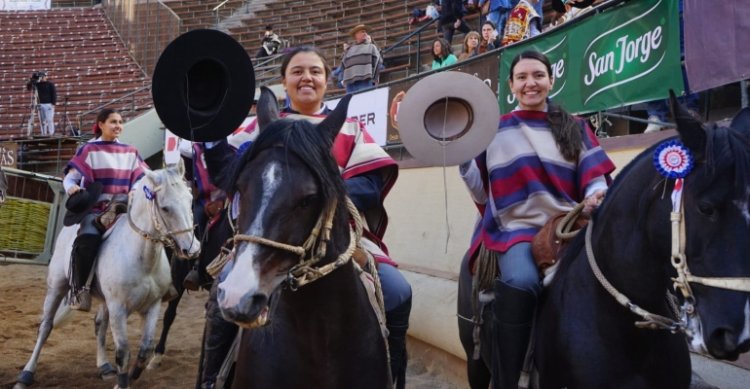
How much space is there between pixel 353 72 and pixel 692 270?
10.5 m

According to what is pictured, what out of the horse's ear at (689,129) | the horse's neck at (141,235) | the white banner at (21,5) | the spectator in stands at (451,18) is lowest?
the horse's neck at (141,235)

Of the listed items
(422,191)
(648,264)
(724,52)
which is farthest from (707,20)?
(422,191)

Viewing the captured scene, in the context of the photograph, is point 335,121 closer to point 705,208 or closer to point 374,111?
point 705,208

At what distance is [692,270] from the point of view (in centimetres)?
224

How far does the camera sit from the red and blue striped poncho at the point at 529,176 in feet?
11.3

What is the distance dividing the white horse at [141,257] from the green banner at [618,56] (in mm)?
3197

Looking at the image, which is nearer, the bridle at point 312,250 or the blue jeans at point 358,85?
the bridle at point 312,250

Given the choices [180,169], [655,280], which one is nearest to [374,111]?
[180,169]

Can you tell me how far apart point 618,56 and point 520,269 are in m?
2.85

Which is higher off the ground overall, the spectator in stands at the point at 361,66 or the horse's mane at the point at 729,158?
the spectator in stands at the point at 361,66

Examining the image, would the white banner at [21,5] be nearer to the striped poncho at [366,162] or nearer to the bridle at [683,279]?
the striped poncho at [366,162]

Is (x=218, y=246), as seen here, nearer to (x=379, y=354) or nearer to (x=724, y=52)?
(x=379, y=354)

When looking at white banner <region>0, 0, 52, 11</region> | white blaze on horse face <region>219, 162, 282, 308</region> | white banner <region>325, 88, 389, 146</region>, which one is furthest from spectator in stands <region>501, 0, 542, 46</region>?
white banner <region>0, 0, 52, 11</region>

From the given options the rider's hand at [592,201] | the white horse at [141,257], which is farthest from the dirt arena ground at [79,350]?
the rider's hand at [592,201]
